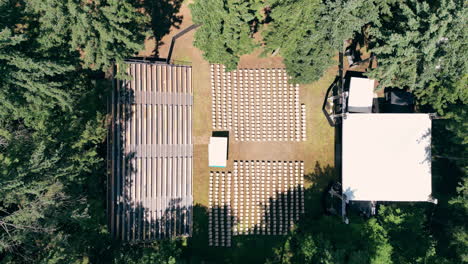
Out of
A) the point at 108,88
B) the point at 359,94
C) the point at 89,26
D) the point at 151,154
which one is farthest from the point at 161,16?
the point at 359,94

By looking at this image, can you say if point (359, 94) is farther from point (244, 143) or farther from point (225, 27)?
point (225, 27)

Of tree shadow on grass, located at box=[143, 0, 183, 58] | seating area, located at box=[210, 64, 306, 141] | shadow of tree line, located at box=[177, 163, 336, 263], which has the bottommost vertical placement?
shadow of tree line, located at box=[177, 163, 336, 263]

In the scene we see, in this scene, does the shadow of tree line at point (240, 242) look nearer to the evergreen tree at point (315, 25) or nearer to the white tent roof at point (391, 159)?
the white tent roof at point (391, 159)

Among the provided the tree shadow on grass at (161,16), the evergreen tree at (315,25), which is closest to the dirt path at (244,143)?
the tree shadow on grass at (161,16)

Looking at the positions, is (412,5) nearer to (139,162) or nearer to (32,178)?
(139,162)

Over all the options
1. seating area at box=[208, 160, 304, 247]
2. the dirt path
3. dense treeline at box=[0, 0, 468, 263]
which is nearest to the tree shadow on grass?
the dirt path

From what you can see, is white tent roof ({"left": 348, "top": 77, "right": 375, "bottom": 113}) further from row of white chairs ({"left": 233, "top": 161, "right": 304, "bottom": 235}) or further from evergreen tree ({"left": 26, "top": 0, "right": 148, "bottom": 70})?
evergreen tree ({"left": 26, "top": 0, "right": 148, "bottom": 70})

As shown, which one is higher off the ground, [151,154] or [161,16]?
[161,16]
